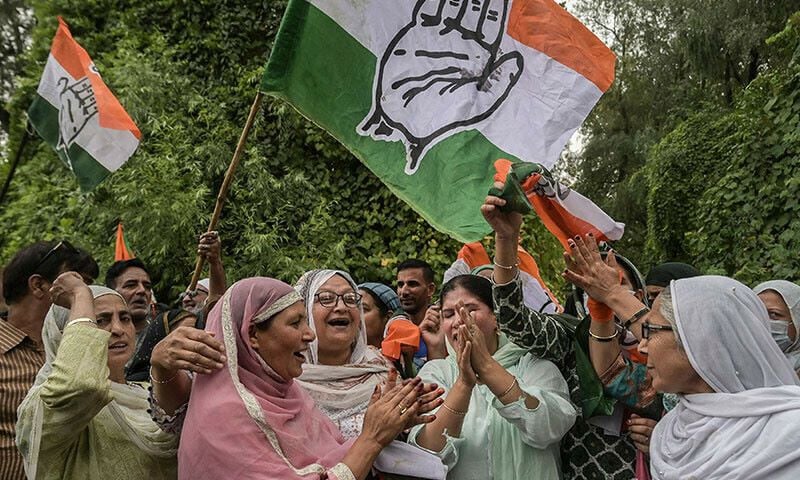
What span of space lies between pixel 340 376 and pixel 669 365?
1310mm

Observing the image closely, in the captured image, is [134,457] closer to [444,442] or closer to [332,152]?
[444,442]

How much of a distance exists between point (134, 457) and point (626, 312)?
1750mm

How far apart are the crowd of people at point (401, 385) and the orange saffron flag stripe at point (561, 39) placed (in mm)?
1107

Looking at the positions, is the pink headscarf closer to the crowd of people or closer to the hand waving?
the crowd of people

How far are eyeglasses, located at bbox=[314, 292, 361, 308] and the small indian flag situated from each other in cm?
276

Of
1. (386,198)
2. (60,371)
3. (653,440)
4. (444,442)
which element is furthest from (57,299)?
(386,198)

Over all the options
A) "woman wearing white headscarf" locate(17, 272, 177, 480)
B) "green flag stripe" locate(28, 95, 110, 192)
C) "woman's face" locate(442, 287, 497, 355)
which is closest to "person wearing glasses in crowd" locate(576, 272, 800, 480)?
"woman's face" locate(442, 287, 497, 355)

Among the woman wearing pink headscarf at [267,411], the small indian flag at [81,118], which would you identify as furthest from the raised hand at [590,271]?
the small indian flag at [81,118]

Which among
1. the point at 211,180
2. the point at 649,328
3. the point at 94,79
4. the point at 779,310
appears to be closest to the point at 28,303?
the point at 649,328

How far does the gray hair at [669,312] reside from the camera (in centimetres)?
244

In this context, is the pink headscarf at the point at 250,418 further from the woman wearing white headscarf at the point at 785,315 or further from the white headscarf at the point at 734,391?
the woman wearing white headscarf at the point at 785,315

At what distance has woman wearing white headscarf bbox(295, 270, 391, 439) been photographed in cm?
316

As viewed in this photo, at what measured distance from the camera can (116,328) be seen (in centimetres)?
302

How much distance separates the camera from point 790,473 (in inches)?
87.7
